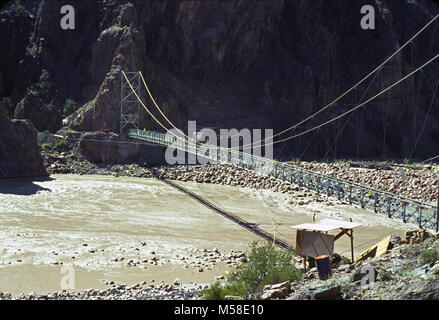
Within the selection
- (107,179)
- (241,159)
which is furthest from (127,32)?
(241,159)

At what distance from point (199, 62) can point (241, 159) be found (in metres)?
24.1

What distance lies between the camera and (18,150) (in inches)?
1112

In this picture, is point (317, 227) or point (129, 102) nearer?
point (317, 227)

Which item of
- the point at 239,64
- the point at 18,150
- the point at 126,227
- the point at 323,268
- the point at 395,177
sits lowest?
the point at 126,227

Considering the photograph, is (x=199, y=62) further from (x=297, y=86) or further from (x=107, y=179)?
(x=107, y=179)

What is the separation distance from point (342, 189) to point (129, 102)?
80.6 ft

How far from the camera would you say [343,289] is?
806 cm

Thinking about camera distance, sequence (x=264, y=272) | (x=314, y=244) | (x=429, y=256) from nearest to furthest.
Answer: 1. (x=429, y=256)
2. (x=264, y=272)
3. (x=314, y=244)

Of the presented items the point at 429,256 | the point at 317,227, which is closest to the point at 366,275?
the point at 429,256

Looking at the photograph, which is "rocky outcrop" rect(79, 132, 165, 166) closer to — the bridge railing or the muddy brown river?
the bridge railing

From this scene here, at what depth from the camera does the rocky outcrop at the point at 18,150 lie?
27.8 m

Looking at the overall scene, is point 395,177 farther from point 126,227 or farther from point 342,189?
point 126,227

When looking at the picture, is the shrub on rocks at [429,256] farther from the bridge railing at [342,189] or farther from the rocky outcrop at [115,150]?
the rocky outcrop at [115,150]

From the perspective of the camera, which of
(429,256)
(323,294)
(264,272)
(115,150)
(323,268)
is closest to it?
(323,294)
